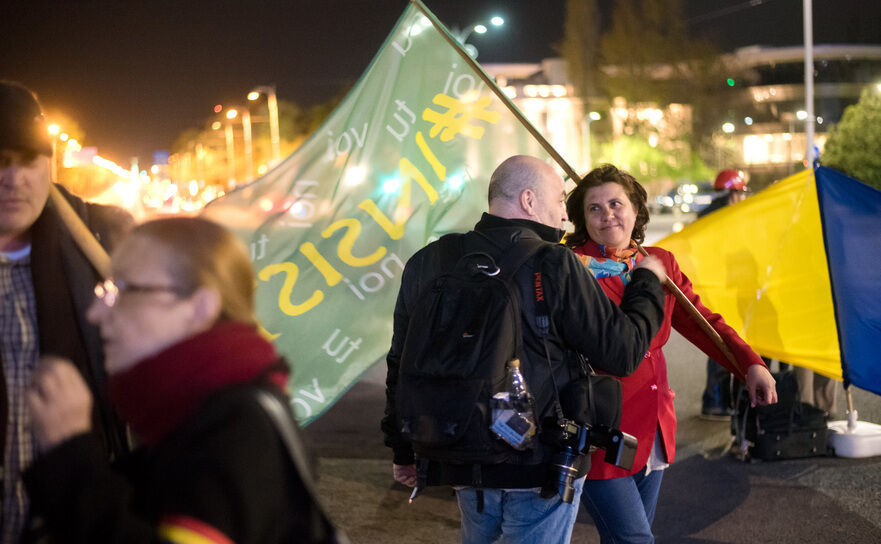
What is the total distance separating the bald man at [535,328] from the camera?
2730 millimetres

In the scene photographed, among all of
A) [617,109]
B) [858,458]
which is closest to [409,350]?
[858,458]

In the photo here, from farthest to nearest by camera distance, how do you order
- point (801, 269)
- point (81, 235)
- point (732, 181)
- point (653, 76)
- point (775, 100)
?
point (775, 100) → point (653, 76) → point (732, 181) → point (801, 269) → point (81, 235)

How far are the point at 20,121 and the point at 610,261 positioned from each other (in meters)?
2.24

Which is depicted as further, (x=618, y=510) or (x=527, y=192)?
(x=618, y=510)

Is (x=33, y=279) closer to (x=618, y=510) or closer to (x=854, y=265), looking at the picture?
(x=618, y=510)

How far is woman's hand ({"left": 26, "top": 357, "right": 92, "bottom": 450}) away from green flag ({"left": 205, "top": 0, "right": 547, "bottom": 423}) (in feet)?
9.10

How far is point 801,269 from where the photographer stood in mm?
5129

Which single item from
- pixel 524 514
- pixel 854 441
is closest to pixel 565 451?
pixel 524 514

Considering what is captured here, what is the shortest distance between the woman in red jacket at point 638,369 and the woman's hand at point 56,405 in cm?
204

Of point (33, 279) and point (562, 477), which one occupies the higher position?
point (33, 279)

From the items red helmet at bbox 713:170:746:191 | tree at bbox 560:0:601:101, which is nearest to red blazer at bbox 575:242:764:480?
red helmet at bbox 713:170:746:191

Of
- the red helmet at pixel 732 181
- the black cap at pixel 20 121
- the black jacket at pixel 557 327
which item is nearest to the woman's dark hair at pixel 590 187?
the black jacket at pixel 557 327

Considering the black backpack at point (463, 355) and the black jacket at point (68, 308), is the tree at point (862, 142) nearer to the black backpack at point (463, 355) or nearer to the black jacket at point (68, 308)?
the black backpack at point (463, 355)

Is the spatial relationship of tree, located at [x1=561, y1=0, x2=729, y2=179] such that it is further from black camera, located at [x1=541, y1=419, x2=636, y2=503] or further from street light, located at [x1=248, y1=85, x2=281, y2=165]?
black camera, located at [x1=541, y1=419, x2=636, y2=503]
